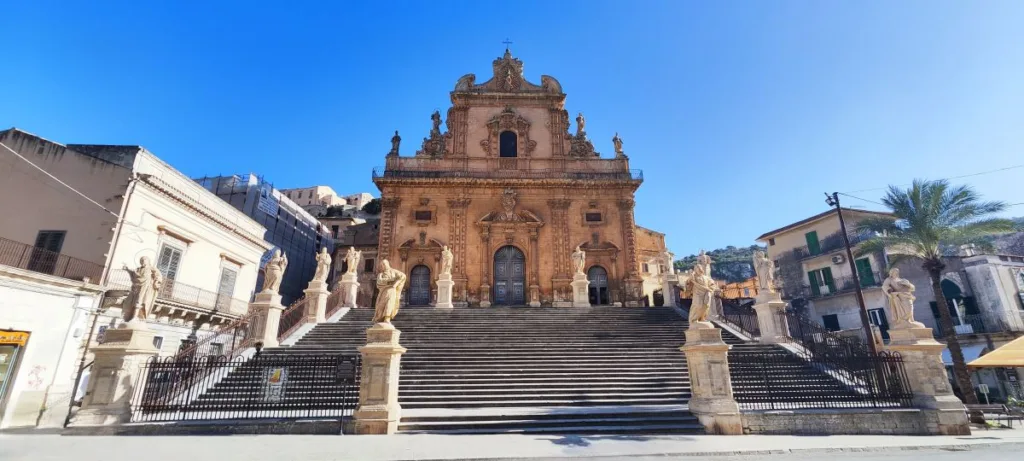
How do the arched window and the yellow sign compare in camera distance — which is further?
the arched window

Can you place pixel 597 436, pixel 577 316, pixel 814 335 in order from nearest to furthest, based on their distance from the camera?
1. pixel 597 436
2. pixel 814 335
3. pixel 577 316

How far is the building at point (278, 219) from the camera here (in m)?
28.0

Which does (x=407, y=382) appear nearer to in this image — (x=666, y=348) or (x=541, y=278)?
(x=666, y=348)

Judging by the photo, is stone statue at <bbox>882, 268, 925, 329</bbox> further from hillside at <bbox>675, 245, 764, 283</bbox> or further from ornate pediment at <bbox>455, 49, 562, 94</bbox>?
hillside at <bbox>675, 245, 764, 283</bbox>

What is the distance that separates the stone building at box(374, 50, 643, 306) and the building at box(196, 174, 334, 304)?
934 cm

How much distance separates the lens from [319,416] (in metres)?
7.96

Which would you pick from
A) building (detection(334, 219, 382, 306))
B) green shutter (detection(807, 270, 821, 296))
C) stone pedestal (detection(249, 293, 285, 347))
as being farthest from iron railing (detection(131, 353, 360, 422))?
green shutter (detection(807, 270, 821, 296))

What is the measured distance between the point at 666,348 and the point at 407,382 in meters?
6.84

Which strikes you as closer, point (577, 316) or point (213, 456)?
point (213, 456)

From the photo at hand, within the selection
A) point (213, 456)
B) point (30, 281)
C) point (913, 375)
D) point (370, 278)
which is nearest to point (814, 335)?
point (913, 375)

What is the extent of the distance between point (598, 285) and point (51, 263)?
20.7 m

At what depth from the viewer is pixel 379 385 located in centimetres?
796

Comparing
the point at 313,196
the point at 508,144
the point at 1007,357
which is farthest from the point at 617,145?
the point at 313,196

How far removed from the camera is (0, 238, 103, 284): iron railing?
14125 millimetres
